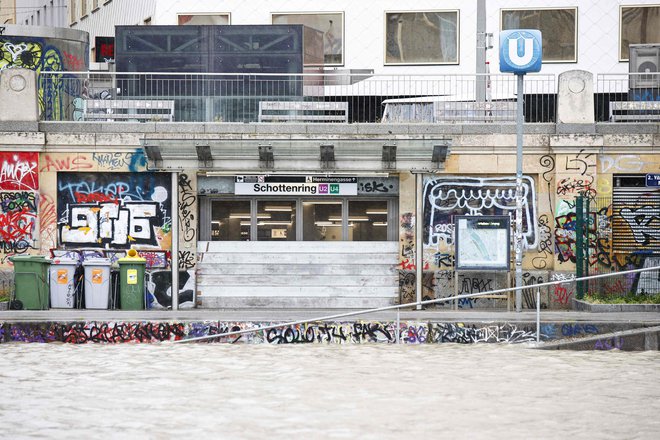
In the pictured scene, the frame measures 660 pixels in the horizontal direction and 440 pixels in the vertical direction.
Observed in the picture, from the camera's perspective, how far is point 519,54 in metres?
24.0

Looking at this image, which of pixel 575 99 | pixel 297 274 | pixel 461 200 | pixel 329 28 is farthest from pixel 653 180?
pixel 329 28

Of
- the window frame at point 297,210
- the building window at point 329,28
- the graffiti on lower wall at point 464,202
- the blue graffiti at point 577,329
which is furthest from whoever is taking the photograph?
the building window at point 329,28

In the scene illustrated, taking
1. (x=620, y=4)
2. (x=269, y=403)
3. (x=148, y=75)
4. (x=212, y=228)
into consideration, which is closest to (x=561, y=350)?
(x=269, y=403)

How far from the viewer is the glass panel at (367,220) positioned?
26.0 meters

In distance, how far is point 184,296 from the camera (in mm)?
25156

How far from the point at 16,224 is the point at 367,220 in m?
7.15

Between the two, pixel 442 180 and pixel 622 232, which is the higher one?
pixel 442 180

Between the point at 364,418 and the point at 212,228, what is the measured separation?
38.2 feet

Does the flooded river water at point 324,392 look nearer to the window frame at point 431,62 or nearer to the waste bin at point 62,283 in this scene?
the waste bin at point 62,283

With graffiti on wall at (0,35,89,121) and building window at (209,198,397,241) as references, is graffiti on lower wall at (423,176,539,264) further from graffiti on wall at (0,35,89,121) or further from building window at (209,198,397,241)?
graffiti on wall at (0,35,89,121)

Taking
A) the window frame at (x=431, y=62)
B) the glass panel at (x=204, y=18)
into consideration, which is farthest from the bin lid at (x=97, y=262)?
the glass panel at (x=204, y=18)

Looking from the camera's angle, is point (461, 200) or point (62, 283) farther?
point (461, 200)

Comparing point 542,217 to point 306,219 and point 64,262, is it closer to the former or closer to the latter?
point 306,219

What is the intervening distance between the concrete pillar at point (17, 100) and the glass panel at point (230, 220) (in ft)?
13.5
